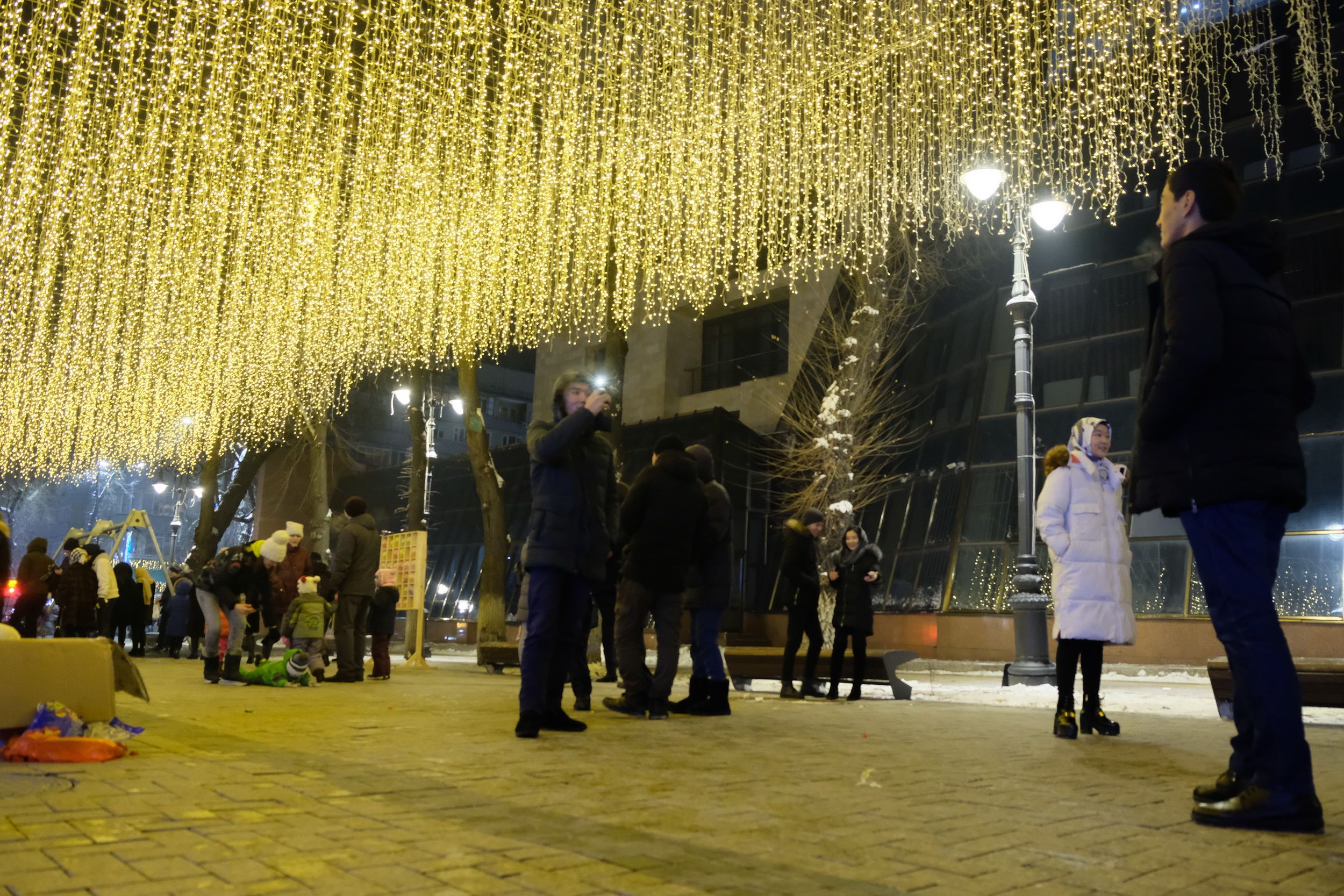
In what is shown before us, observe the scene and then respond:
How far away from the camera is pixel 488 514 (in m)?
18.5

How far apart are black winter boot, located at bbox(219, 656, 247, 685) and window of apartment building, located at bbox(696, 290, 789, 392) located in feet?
65.4

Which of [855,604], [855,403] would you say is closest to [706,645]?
[855,604]

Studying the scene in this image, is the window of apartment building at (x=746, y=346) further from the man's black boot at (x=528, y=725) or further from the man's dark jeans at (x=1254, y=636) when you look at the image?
the man's dark jeans at (x=1254, y=636)

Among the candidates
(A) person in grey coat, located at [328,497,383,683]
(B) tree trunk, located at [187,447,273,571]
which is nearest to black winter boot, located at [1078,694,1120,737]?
(A) person in grey coat, located at [328,497,383,683]

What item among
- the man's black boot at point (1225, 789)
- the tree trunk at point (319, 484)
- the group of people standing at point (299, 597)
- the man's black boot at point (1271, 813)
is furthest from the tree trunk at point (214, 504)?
the man's black boot at point (1271, 813)

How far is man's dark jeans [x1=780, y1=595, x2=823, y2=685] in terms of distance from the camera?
1005 cm

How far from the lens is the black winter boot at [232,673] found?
35.3 feet

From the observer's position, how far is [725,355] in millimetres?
31469

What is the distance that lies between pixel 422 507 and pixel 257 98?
9.80 metres

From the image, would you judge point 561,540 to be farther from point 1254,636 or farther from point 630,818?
point 1254,636

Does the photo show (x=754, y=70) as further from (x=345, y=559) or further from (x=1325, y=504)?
(x=1325, y=504)

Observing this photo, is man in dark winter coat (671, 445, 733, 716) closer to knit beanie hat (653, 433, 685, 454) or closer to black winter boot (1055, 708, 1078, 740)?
knit beanie hat (653, 433, 685, 454)

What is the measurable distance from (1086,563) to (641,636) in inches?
122

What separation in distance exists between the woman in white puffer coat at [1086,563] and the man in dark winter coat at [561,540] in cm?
294
